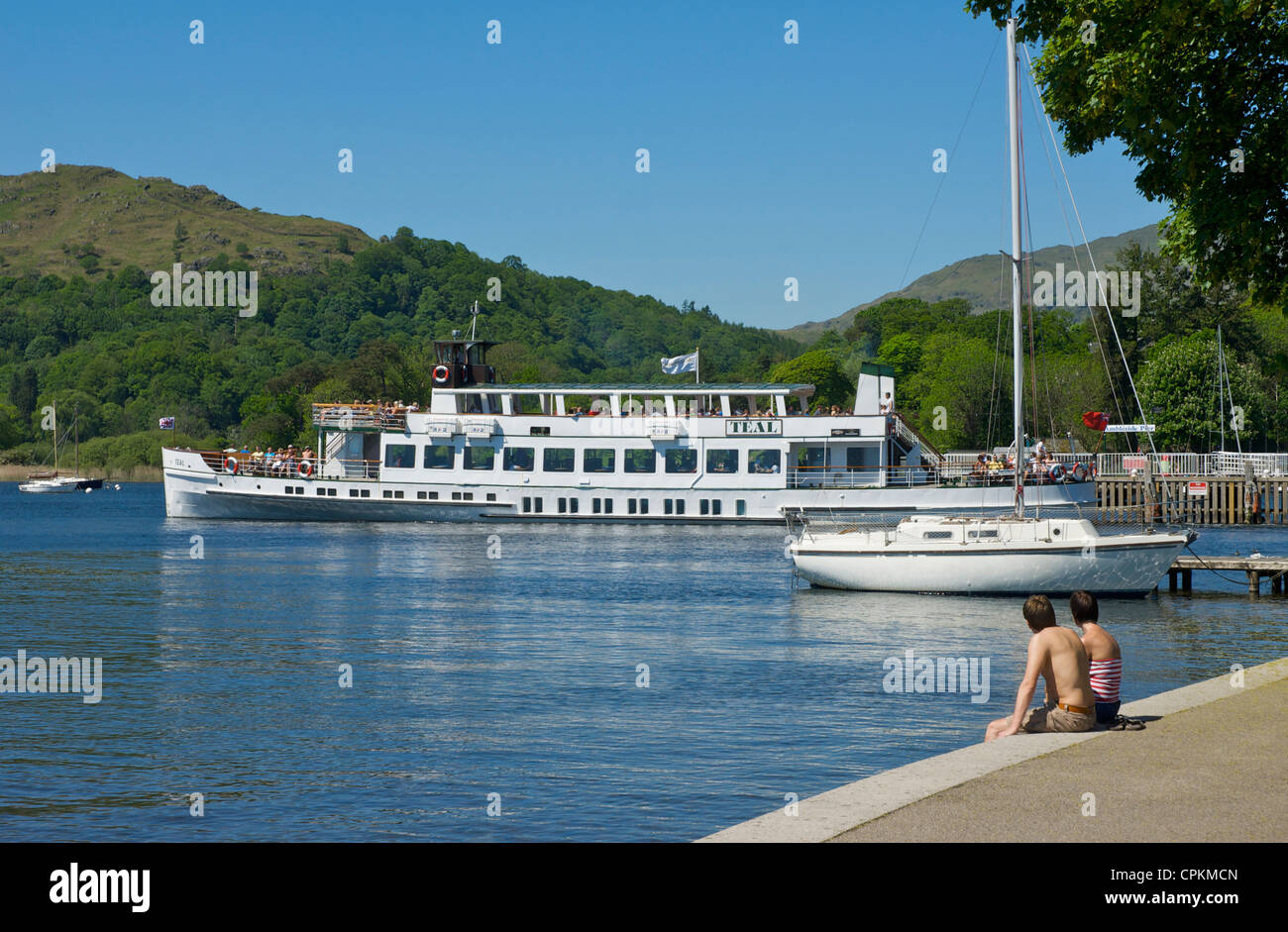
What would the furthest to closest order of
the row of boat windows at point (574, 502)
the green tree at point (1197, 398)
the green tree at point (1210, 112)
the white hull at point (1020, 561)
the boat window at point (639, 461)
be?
the green tree at point (1197, 398) → the boat window at point (639, 461) → the row of boat windows at point (574, 502) → the white hull at point (1020, 561) → the green tree at point (1210, 112)

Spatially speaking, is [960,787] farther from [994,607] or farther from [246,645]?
[994,607]

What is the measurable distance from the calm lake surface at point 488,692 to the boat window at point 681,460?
2227cm

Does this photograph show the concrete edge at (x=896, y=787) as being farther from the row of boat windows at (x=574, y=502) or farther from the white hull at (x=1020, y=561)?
the row of boat windows at (x=574, y=502)

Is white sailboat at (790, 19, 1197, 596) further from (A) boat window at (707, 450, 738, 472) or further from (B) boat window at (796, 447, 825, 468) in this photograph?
(A) boat window at (707, 450, 738, 472)

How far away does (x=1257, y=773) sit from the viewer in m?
10.7

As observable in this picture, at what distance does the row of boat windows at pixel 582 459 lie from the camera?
225 feet

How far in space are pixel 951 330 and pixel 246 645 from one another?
13942 cm

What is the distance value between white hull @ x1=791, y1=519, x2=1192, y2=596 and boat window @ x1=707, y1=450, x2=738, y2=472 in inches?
1305

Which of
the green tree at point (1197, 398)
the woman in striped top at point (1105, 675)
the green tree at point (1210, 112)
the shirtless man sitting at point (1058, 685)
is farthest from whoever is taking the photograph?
the green tree at point (1197, 398)

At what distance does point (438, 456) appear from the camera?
7088cm

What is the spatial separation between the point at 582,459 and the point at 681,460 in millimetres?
5119

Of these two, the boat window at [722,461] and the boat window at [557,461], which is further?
the boat window at [557,461]

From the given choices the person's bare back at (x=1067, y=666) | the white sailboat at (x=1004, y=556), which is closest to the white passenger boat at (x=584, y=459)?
the white sailboat at (x=1004, y=556)
